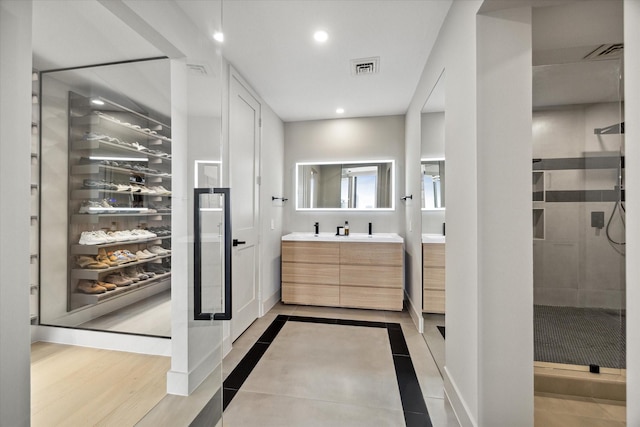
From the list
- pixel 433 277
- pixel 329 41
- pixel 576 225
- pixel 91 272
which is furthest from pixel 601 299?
pixel 91 272

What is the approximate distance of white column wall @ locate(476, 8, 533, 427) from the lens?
1.15 meters

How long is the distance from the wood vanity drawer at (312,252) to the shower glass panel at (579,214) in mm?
1937

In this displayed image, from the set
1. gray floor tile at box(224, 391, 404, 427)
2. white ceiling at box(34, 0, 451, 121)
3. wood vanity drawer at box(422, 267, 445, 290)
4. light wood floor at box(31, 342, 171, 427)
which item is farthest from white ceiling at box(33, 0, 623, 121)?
gray floor tile at box(224, 391, 404, 427)

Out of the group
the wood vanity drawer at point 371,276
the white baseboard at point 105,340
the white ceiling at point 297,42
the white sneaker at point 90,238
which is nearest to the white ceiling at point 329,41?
the white ceiling at point 297,42

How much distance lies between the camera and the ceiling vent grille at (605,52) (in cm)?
142

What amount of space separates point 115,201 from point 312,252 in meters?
2.47

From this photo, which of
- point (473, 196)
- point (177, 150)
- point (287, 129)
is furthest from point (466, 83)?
point (287, 129)

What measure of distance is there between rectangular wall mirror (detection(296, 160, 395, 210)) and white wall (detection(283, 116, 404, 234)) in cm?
8

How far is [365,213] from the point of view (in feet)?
12.0

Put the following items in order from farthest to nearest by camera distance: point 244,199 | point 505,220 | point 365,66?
1. point 244,199
2. point 365,66
3. point 505,220

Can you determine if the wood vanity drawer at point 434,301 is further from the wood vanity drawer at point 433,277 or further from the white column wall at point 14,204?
the white column wall at point 14,204

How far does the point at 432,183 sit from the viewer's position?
2152mm

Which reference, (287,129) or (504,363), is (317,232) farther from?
(504,363)

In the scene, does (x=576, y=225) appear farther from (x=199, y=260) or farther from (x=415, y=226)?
(x=199, y=260)
